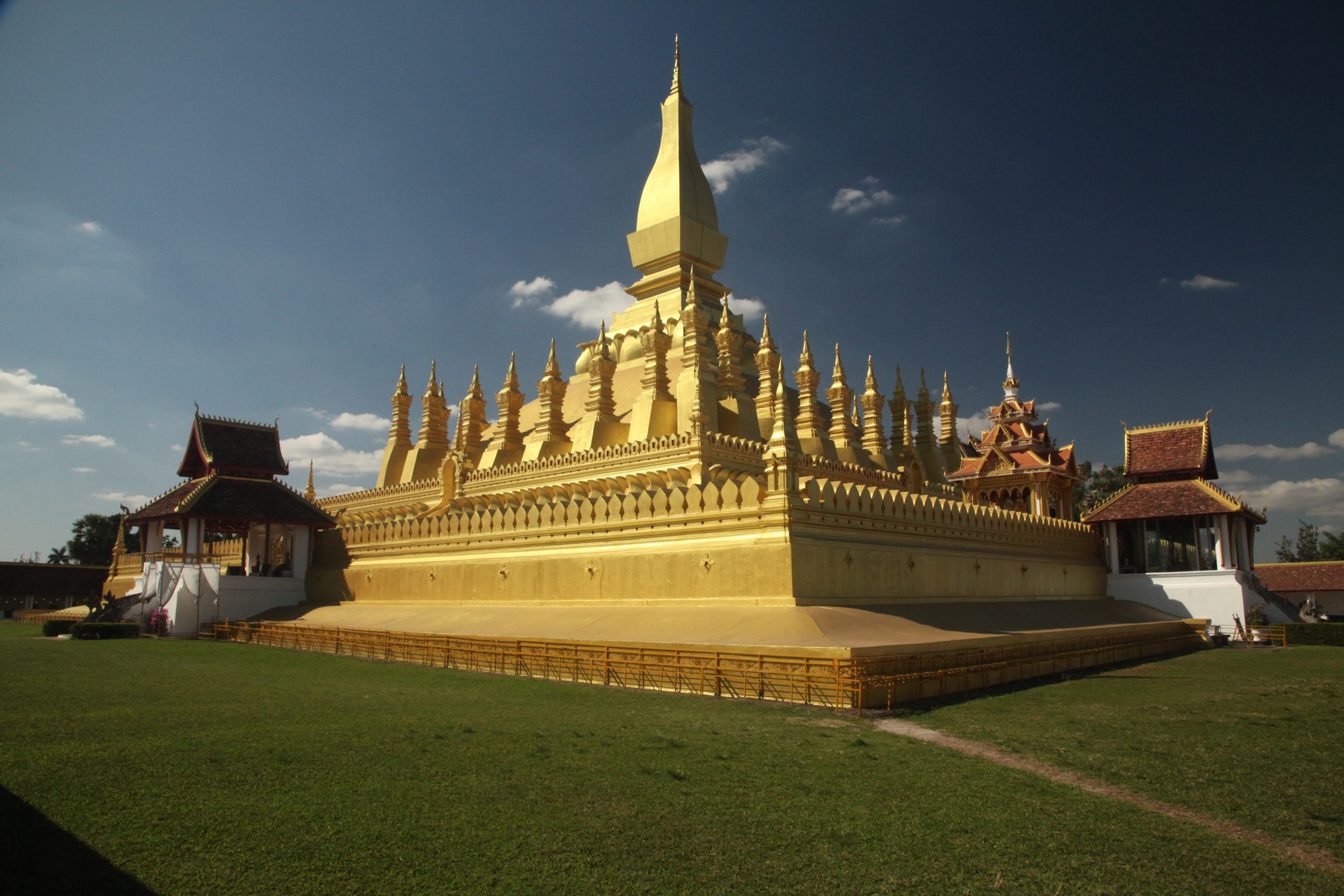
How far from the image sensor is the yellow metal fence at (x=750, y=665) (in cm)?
1181

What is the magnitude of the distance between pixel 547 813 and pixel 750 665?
20.8 ft

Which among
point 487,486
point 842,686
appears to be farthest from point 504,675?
point 487,486

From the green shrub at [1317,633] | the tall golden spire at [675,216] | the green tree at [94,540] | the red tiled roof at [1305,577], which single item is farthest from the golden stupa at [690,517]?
the green tree at [94,540]

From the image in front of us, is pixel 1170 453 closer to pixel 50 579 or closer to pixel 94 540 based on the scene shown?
pixel 50 579

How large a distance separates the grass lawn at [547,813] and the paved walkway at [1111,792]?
0.19 meters

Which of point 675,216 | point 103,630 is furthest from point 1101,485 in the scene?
point 103,630

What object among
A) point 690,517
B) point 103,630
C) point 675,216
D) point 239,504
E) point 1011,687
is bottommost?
point 1011,687

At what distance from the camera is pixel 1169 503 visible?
26.3 m

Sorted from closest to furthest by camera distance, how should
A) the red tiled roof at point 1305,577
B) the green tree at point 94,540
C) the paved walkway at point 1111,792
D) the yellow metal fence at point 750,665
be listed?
the paved walkway at point 1111,792
the yellow metal fence at point 750,665
the red tiled roof at point 1305,577
the green tree at point 94,540

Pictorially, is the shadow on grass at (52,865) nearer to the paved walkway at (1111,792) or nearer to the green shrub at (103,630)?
the paved walkway at (1111,792)

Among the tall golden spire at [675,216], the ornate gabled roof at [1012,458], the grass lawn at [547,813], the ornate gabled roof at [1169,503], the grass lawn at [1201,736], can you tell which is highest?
the tall golden spire at [675,216]

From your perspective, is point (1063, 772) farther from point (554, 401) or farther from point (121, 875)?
point (554, 401)

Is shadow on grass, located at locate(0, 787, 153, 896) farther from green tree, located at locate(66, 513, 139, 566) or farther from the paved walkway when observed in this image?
green tree, located at locate(66, 513, 139, 566)

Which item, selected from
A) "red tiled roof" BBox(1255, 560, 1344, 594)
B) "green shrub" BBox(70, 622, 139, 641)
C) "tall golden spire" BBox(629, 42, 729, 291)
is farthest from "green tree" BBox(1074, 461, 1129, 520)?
"green shrub" BBox(70, 622, 139, 641)
